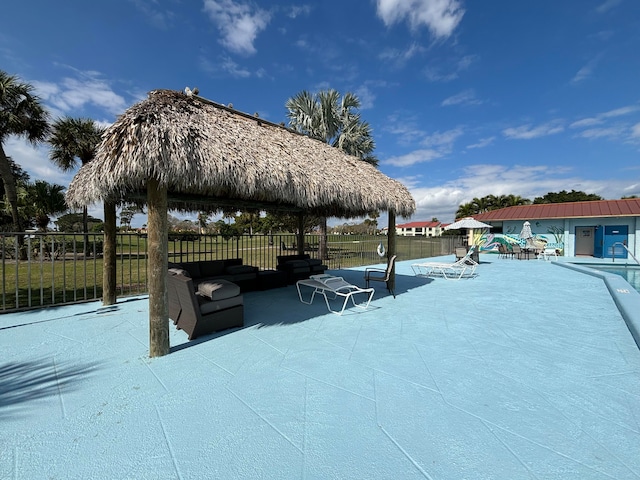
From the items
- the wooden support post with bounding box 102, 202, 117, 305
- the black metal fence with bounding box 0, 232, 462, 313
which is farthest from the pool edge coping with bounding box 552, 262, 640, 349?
the wooden support post with bounding box 102, 202, 117, 305

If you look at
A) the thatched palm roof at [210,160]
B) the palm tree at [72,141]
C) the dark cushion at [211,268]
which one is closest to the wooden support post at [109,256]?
the thatched palm roof at [210,160]

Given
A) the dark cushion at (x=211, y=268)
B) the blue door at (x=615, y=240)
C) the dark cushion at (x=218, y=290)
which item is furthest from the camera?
the blue door at (x=615, y=240)

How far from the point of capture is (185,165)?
3.48m

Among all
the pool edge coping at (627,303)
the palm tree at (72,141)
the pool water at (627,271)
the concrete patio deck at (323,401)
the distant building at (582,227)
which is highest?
the palm tree at (72,141)

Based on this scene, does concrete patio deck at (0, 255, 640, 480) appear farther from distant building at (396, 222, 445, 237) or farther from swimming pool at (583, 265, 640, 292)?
distant building at (396, 222, 445, 237)

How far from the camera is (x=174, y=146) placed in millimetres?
3459

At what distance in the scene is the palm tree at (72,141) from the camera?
1390 cm

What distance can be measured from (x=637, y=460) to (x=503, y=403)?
0.81 metres

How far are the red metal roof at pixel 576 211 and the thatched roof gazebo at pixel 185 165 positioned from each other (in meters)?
21.6

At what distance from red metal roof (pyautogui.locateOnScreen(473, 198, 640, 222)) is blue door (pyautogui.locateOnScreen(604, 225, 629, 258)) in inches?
53.2

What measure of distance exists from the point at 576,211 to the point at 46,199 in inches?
1517

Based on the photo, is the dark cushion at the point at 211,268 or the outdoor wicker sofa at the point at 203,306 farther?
the dark cushion at the point at 211,268

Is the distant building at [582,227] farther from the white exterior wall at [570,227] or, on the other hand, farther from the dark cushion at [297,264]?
the dark cushion at [297,264]

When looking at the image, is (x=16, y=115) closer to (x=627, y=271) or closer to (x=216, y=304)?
(x=216, y=304)
